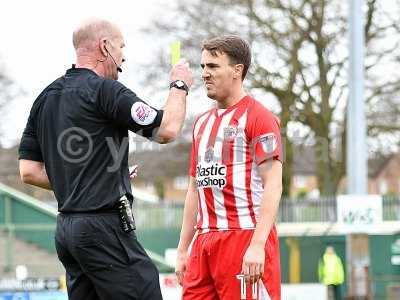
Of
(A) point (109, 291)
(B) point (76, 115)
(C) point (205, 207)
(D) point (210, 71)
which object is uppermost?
(D) point (210, 71)

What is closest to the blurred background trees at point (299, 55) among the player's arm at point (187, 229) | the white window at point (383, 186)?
the player's arm at point (187, 229)

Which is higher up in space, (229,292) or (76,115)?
(76,115)

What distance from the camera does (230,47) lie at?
5.32m

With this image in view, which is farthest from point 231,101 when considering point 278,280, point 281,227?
point 281,227

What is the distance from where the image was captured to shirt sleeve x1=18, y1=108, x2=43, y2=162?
4.88m

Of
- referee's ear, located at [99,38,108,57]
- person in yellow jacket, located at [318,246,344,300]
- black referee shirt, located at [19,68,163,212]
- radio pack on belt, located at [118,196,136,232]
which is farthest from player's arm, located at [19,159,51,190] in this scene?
person in yellow jacket, located at [318,246,344,300]

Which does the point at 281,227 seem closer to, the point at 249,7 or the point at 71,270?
the point at 249,7

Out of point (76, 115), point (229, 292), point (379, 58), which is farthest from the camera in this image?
point (379, 58)

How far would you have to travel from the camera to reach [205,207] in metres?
5.37

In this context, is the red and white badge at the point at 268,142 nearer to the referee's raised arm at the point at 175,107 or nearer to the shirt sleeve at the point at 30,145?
the referee's raised arm at the point at 175,107

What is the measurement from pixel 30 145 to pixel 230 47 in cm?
122

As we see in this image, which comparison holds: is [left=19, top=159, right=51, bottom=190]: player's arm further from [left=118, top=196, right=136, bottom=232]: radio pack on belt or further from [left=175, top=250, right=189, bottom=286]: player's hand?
[left=175, top=250, right=189, bottom=286]: player's hand

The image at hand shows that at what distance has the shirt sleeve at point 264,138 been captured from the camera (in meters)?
5.14

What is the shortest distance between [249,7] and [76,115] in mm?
22619
